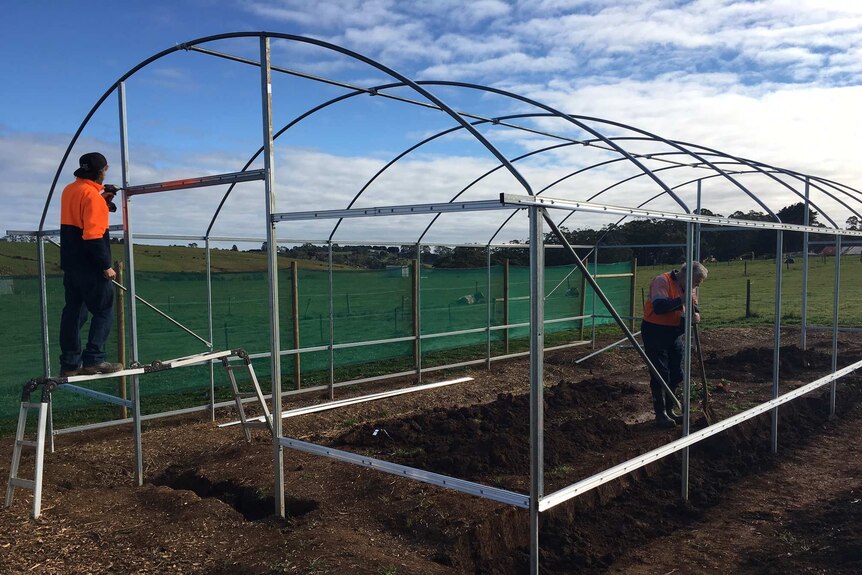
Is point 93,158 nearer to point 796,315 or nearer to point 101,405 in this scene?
point 101,405

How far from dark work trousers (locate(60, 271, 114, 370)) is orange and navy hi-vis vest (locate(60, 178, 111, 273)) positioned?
10cm

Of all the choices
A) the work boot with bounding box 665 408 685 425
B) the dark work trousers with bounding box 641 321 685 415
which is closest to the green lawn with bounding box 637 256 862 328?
the work boot with bounding box 665 408 685 425

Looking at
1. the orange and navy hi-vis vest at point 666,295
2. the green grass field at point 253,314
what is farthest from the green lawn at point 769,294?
the orange and navy hi-vis vest at point 666,295

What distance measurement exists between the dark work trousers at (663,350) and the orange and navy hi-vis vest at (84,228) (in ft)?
18.0

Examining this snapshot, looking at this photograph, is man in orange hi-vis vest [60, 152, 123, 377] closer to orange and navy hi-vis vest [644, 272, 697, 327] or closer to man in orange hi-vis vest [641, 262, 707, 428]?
man in orange hi-vis vest [641, 262, 707, 428]

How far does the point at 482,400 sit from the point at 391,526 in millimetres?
4515

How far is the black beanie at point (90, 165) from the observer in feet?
16.0

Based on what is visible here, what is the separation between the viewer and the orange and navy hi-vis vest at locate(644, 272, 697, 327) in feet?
22.1

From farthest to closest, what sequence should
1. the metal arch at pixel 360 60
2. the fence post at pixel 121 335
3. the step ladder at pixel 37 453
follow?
the fence post at pixel 121 335, the step ladder at pixel 37 453, the metal arch at pixel 360 60

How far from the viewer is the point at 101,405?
8.35 meters

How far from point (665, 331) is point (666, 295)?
50 cm

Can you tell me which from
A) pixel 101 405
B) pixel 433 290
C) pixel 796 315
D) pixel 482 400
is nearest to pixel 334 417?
pixel 482 400

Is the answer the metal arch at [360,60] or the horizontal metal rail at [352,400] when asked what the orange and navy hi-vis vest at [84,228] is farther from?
the horizontal metal rail at [352,400]

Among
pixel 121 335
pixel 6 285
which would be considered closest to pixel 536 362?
pixel 121 335
